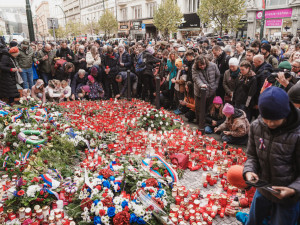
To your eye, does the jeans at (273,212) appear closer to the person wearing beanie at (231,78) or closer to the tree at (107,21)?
the person wearing beanie at (231,78)

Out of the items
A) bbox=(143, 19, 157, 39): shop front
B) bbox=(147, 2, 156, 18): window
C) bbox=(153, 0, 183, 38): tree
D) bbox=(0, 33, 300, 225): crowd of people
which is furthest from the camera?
bbox=(143, 19, 157, 39): shop front

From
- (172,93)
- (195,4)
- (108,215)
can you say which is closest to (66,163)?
(108,215)

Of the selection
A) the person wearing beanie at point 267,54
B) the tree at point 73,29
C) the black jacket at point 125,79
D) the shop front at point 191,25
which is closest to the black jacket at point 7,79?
the black jacket at point 125,79

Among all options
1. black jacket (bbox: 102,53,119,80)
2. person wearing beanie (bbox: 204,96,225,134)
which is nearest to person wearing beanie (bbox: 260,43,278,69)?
person wearing beanie (bbox: 204,96,225,134)

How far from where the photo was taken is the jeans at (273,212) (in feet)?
7.43

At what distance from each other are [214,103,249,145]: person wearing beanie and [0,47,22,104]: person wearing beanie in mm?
6720

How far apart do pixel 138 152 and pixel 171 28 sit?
3026cm

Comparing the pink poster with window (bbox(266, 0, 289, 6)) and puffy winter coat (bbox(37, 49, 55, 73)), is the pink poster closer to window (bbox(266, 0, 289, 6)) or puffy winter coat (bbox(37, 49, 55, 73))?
window (bbox(266, 0, 289, 6))

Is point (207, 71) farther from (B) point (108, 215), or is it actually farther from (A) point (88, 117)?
(B) point (108, 215)

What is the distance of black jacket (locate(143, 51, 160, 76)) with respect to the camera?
331 inches

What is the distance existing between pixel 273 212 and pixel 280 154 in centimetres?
61

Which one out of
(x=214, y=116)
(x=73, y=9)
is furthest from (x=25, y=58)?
(x=73, y=9)

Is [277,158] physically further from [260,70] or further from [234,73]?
[234,73]

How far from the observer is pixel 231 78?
21.2 ft
